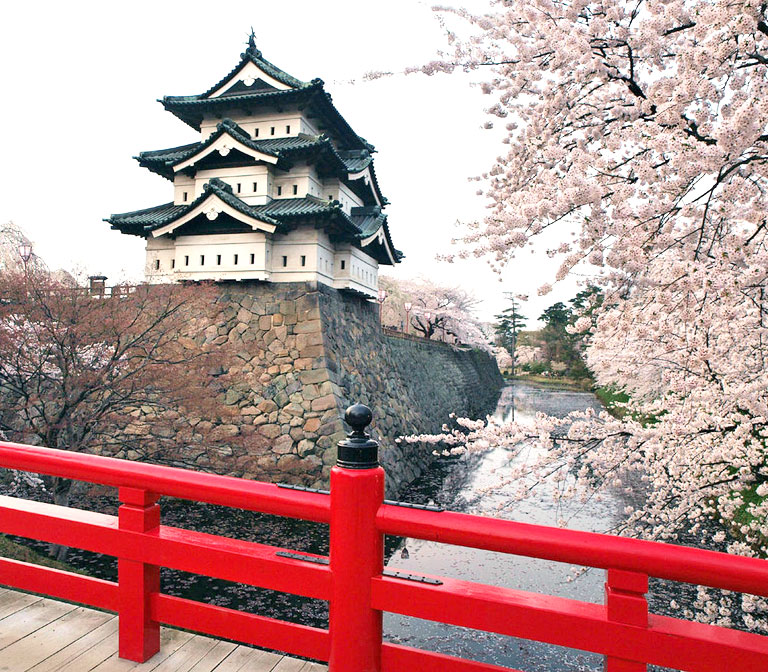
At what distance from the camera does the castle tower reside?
12.3 m

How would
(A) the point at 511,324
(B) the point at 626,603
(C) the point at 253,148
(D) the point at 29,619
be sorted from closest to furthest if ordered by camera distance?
(B) the point at 626,603
(D) the point at 29,619
(C) the point at 253,148
(A) the point at 511,324

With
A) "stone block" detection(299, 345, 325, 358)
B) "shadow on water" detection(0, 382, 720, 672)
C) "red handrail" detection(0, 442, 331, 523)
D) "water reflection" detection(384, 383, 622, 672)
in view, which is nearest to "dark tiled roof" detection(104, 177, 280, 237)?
"stone block" detection(299, 345, 325, 358)

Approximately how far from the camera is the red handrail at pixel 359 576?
146 cm

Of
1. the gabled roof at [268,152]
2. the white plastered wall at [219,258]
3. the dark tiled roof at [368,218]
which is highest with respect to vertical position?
the gabled roof at [268,152]

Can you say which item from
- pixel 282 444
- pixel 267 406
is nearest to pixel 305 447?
pixel 282 444

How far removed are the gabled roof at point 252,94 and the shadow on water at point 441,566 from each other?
10.5 meters

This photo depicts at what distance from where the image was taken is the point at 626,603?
4.94 feet

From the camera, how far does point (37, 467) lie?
2.20 metres

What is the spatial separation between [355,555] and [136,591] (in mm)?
1012

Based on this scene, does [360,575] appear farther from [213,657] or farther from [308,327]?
[308,327]

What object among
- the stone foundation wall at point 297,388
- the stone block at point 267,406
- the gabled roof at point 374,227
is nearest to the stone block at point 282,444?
the stone foundation wall at point 297,388

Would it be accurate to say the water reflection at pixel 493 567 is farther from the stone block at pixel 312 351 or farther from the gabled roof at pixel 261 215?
the gabled roof at pixel 261 215

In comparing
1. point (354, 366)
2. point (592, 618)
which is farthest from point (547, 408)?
point (592, 618)

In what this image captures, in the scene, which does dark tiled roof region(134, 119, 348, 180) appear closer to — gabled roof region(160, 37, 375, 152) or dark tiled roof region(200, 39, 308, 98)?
gabled roof region(160, 37, 375, 152)
